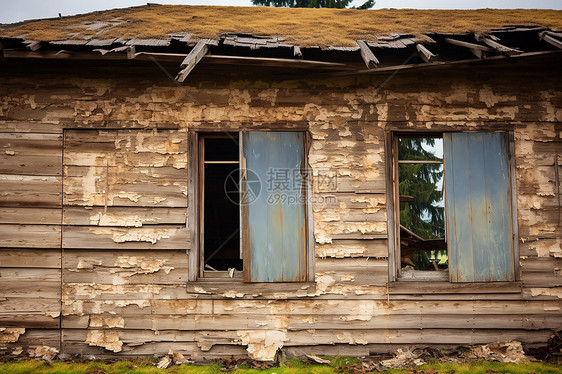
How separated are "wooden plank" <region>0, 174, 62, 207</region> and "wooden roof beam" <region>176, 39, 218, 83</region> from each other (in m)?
2.03

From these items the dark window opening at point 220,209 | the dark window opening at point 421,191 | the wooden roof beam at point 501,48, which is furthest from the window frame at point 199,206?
the dark window opening at point 421,191

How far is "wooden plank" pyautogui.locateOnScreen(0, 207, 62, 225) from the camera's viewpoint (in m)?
4.62

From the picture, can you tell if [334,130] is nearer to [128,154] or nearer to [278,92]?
[278,92]

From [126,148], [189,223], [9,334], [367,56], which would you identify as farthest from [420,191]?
[9,334]

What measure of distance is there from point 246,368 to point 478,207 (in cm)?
314

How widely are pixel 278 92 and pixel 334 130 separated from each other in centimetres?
79

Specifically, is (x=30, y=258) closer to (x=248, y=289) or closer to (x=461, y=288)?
(x=248, y=289)

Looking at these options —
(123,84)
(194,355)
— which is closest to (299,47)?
(123,84)

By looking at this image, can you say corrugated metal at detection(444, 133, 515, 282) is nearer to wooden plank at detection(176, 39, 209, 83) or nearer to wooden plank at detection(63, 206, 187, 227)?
wooden plank at detection(176, 39, 209, 83)

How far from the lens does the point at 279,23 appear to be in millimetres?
5391

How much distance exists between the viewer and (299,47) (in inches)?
171

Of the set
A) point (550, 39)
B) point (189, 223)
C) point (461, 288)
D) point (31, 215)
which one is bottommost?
point (461, 288)

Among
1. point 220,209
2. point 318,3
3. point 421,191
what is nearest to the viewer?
point 220,209

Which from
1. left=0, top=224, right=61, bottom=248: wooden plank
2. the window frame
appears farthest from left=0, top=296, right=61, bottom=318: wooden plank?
the window frame
